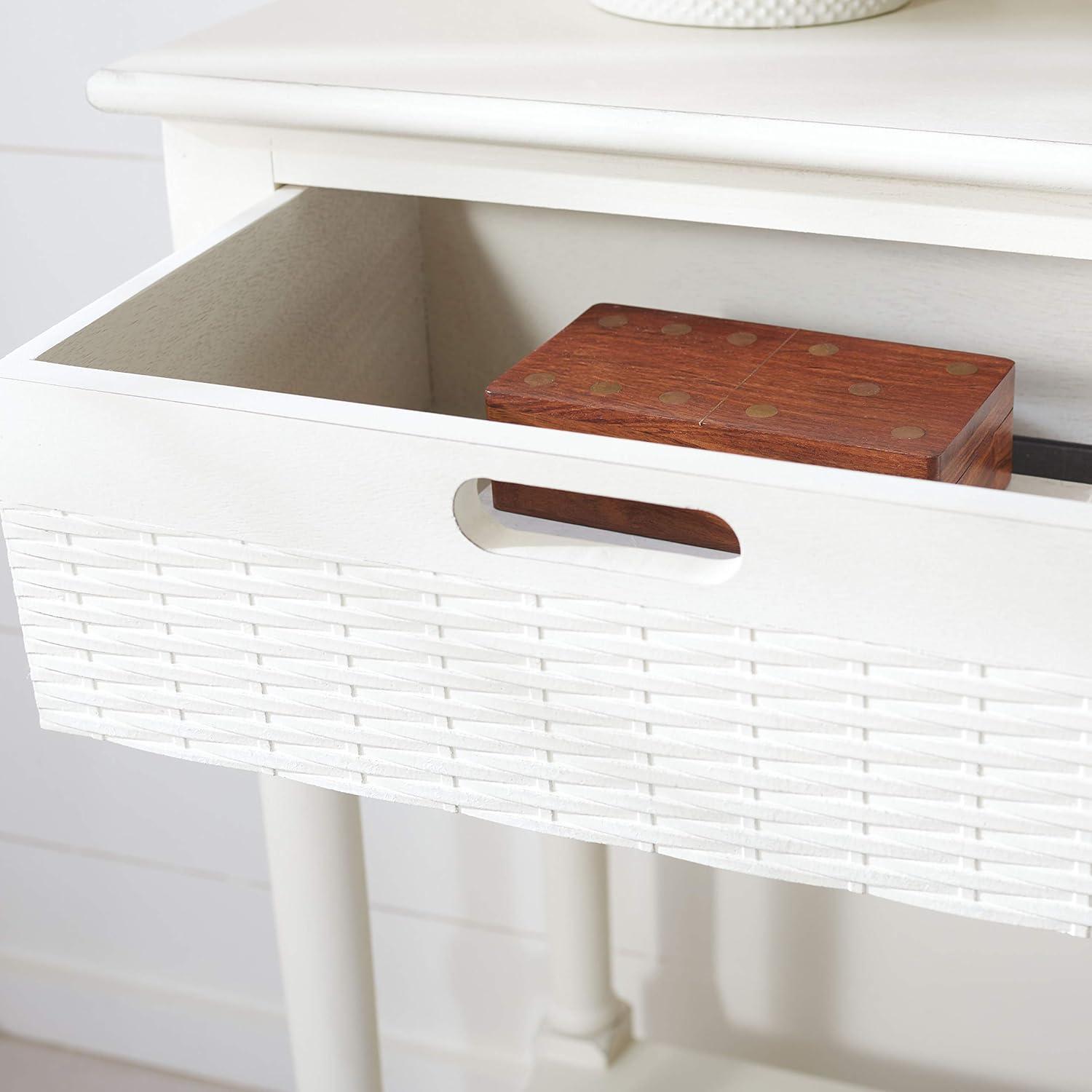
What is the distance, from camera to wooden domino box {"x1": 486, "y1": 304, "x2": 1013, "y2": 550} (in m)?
0.59

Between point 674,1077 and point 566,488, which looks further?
point 674,1077

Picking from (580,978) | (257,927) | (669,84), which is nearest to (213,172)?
(669,84)

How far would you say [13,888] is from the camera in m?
1.42

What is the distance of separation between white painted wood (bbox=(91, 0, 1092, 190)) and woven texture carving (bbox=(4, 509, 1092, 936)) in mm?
186

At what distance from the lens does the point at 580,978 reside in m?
1.12

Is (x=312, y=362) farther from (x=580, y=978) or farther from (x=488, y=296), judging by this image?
(x=580, y=978)

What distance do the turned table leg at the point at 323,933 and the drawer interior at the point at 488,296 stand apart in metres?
0.22

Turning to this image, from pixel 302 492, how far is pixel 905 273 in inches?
14.1

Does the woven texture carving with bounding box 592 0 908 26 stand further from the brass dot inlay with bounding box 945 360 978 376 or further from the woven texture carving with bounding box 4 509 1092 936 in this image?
the woven texture carving with bounding box 4 509 1092 936

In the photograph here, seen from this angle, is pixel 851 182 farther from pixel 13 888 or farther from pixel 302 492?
pixel 13 888

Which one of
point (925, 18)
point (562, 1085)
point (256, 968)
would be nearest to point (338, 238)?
point (925, 18)

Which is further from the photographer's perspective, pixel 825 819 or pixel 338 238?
pixel 338 238

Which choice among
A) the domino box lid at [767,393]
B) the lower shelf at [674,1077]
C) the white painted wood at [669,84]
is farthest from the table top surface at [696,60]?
the lower shelf at [674,1077]

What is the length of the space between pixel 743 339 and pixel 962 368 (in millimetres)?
98
